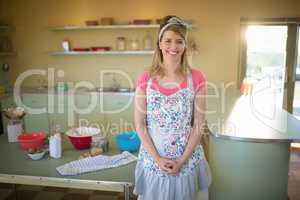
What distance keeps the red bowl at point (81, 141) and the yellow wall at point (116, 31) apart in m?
2.47

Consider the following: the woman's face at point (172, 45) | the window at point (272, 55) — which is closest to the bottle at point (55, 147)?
the woman's face at point (172, 45)

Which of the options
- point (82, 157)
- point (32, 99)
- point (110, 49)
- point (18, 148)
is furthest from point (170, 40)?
point (32, 99)

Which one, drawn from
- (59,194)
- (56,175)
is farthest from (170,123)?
(59,194)

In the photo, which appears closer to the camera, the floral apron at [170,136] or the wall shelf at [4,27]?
the floral apron at [170,136]

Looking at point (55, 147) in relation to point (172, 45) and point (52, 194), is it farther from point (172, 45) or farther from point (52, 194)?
point (52, 194)

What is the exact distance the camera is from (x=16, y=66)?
458cm

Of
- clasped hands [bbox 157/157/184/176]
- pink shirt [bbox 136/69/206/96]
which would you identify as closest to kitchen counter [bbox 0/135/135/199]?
clasped hands [bbox 157/157/184/176]

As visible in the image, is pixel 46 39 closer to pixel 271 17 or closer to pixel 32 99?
pixel 32 99

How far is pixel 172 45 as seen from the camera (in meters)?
1.38

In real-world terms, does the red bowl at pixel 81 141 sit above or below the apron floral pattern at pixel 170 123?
below

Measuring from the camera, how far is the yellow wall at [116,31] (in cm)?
397

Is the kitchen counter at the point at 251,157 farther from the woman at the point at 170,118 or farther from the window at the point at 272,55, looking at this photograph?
the window at the point at 272,55

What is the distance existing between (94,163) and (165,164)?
1.71 ft

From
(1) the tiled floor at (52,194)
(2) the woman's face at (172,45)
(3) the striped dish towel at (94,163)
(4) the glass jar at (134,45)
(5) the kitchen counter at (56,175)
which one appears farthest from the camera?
(4) the glass jar at (134,45)
